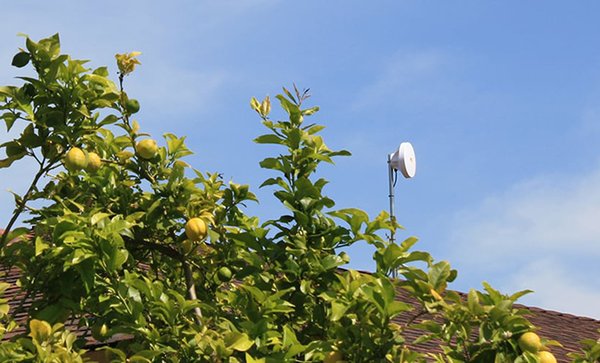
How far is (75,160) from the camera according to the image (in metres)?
5.16

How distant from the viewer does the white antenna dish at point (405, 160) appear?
1296 cm

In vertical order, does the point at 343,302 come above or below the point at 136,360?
above

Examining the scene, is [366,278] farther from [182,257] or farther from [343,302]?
[182,257]

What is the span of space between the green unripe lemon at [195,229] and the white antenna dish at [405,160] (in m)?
7.96

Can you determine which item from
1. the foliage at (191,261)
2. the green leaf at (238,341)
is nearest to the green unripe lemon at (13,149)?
the foliage at (191,261)

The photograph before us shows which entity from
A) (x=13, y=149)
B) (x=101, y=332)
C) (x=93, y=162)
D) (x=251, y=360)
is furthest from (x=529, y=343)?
(x=13, y=149)

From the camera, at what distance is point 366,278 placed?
495 cm

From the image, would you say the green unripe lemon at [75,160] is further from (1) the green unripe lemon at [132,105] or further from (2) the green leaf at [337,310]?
(2) the green leaf at [337,310]

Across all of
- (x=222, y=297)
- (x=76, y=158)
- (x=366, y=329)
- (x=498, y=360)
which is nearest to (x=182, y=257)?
(x=222, y=297)

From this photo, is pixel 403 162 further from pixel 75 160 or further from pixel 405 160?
pixel 75 160

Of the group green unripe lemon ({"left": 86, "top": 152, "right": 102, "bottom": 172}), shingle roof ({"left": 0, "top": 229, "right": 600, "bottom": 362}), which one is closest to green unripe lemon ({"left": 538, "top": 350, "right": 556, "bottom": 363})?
green unripe lemon ({"left": 86, "top": 152, "right": 102, "bottom": 172})

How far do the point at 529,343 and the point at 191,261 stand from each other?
6.77ft

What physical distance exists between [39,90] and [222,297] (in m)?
1.44

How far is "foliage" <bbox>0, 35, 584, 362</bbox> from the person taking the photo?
466 centimetres
